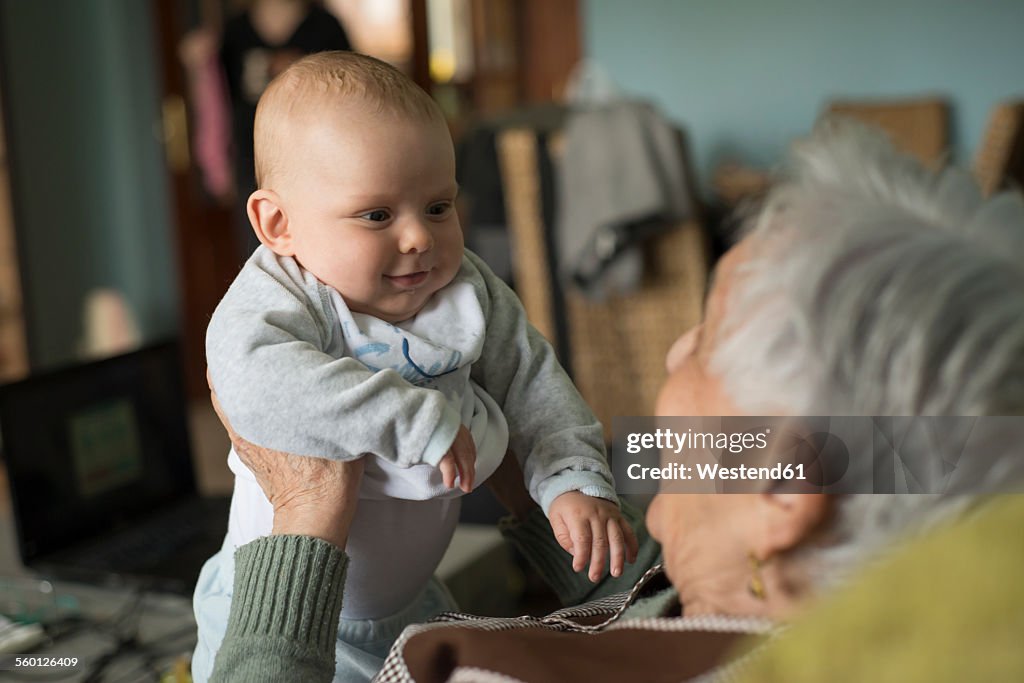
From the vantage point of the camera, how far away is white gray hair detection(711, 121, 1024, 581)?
→ 54 cm

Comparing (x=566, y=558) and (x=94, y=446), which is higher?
(x=566, y=558)

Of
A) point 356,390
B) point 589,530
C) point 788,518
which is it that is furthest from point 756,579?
point 356,390

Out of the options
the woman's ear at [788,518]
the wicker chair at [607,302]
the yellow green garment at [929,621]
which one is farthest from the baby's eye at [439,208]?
the wicker chair at [607,302]

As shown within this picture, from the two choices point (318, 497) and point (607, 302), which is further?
point (607, 302)

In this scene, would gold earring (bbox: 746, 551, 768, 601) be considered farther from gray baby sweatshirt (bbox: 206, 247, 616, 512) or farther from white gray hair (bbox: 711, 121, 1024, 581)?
gray baby sweatshirt (bbox: 206, 247, 616, 512)

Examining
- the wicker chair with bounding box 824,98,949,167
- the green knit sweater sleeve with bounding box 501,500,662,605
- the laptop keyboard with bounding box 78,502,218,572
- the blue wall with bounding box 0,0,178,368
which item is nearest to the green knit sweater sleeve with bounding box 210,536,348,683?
the green knit sweater sleeve with bounding box 501,500,662,605

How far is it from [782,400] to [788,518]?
68 millimetres

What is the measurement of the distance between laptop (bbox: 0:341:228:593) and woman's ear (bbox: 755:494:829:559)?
Answer: 1.03 m

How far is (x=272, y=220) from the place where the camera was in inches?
32.8

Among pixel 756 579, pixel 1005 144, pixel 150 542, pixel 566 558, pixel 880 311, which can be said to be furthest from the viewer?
pixel 1005 144

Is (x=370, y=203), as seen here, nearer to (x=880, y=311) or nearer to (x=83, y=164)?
(x=880, y=311)

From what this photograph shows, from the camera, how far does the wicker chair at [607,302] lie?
2.85 meters

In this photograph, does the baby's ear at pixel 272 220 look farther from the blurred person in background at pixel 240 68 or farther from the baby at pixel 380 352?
the blurred person in background at pixel 240 68

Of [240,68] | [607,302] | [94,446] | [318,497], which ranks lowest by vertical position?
[607,302]
